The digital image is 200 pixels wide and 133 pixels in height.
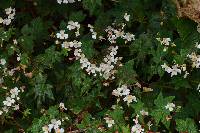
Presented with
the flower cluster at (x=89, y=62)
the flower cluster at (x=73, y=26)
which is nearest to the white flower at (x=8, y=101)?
the flower cluster at (x=89, y=62)

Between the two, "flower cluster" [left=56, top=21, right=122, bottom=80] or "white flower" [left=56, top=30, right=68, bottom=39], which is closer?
"flower cluster" [left=56, top=21, right=122, bottom=80]

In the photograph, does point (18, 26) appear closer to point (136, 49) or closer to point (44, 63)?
point (44, 63)

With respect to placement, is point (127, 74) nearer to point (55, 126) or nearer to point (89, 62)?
point (89, 62)

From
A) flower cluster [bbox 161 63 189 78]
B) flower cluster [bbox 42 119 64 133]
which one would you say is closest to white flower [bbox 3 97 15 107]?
flower cluster [bbox 42 119 64 133]

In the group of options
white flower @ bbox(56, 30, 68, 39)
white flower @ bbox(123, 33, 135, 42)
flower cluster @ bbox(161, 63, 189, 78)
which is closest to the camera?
flower cluster @ bbox(161, 63, 189, 78)

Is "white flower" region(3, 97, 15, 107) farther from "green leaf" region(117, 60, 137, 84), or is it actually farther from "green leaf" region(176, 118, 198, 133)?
"green leaf" region(176, 118, 198, 133)

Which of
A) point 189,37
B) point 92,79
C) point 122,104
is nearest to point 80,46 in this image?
point 92,79

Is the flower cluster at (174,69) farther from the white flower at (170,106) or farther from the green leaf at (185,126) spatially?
the green leaf at (185,126)

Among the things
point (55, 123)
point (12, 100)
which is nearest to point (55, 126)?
point (55, 123)
